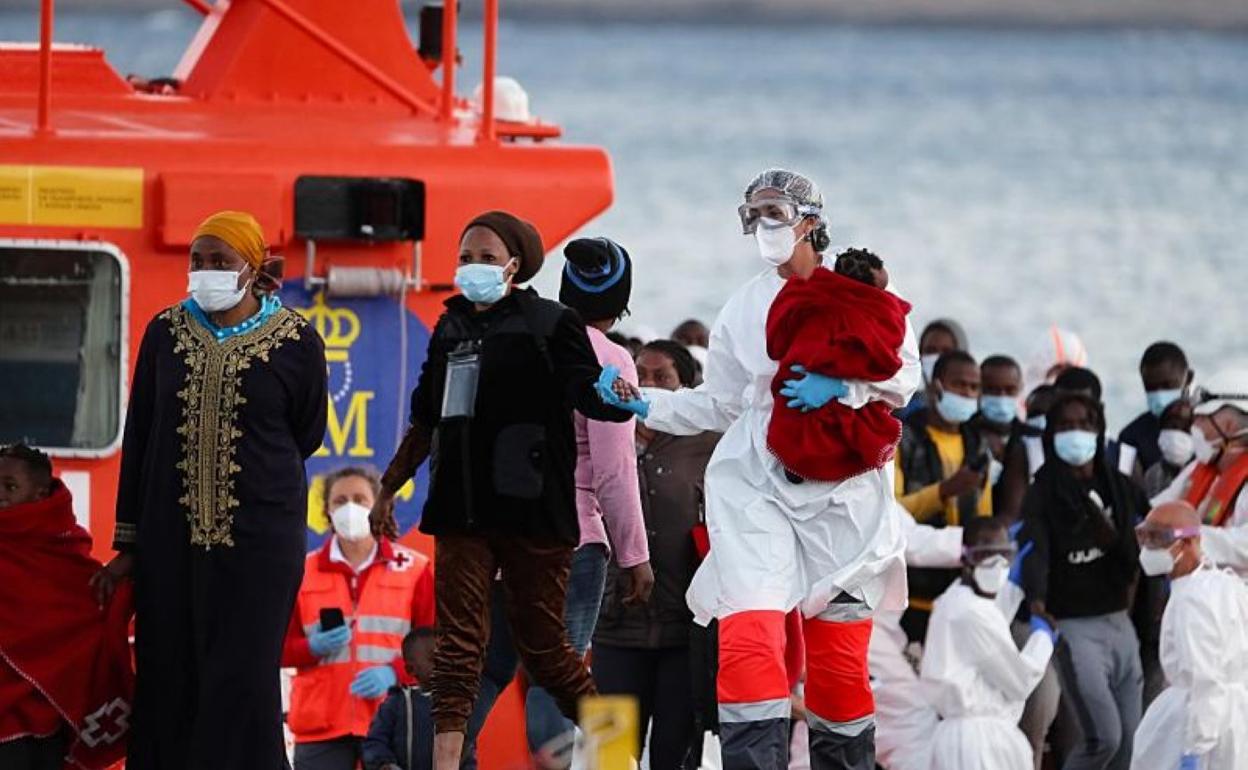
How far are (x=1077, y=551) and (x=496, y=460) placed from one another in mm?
3703

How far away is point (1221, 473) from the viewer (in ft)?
37.2

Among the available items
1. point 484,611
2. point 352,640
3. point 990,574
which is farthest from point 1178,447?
point 484,611

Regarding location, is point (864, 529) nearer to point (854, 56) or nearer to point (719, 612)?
point (719, 612)

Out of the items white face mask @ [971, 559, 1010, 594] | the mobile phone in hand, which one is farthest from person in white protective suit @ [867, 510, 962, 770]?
the mobile phone in hand

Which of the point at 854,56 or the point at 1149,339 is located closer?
the point at 1149,339

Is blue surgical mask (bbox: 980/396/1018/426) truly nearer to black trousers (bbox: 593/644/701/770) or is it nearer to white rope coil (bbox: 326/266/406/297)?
black trousers (bbox: 593/644/701/770)

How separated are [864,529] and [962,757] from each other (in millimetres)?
2802

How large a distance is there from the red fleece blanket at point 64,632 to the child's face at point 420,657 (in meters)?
1.25

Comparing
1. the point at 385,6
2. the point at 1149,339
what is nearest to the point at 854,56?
the point at 1149,339

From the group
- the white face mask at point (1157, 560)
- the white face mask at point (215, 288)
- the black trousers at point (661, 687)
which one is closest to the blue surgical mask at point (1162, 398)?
the white face mask at point (1157, 560)

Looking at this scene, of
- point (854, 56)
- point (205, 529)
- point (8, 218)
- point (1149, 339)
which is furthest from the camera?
point (854, 56)

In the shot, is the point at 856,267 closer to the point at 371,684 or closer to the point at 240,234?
the point at 240,234

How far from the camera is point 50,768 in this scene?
9.01 m

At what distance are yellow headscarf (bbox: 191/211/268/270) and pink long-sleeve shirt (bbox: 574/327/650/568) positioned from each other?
3.61 feet
